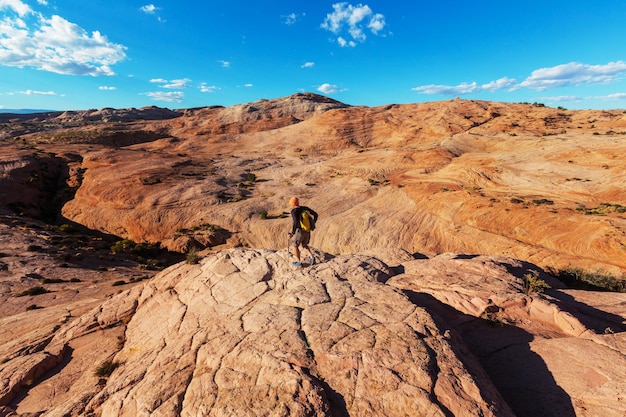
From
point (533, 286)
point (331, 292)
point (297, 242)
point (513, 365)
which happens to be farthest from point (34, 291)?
point (533, 286)

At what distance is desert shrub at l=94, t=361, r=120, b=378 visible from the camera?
344 inches

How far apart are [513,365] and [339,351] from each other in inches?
164

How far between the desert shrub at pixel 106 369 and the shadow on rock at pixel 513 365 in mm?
9239

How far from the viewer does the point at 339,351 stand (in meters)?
6.43

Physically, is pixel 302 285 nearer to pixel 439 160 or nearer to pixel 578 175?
pixel 578 175

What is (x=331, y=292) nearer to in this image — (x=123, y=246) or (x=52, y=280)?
(x=52, y=280)

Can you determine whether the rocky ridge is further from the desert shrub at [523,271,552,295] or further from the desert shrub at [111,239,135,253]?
the desert shrub at [111,239,135,253]

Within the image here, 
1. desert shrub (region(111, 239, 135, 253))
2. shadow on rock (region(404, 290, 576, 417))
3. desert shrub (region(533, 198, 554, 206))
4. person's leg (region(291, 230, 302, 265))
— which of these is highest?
person's leg (region(291, 230, 302, 265))

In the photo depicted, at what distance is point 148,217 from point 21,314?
863 inches

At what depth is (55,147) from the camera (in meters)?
60.4

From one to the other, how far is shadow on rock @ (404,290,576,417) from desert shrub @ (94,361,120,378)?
9239 mm

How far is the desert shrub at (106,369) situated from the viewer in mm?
8750

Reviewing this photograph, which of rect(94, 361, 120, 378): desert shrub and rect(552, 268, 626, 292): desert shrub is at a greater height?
rect(94, 361, 120, 378): desert shrub

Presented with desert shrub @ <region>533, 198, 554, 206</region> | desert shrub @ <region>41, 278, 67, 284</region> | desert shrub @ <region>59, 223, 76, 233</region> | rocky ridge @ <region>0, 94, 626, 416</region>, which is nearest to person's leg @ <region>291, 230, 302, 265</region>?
rocky ridge @ <region>0, 94, 626, 416</region>
